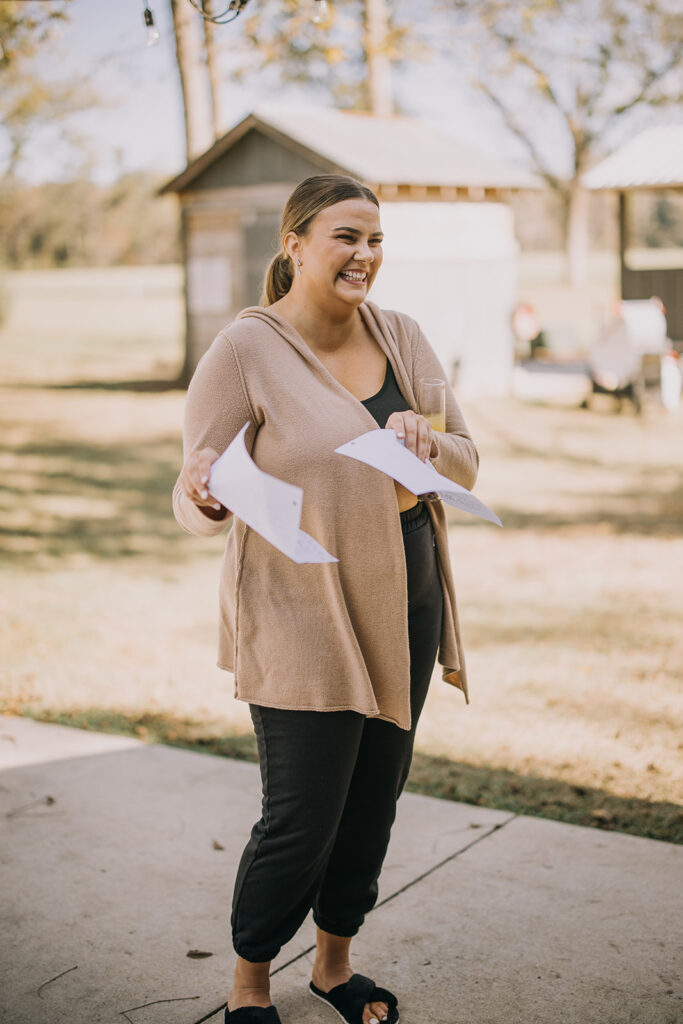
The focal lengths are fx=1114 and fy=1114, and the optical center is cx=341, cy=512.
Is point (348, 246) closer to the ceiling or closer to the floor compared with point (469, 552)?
closer to the ceiling

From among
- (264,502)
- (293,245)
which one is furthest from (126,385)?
(264,502)

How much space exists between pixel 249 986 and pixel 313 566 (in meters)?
1.06

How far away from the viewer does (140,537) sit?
30.2ft

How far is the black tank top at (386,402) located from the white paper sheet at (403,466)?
19 cm

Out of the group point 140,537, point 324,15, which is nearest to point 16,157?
point 140,537

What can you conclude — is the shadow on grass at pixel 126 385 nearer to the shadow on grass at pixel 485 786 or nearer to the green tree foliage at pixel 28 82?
the green tree foliage at pixel 28 82

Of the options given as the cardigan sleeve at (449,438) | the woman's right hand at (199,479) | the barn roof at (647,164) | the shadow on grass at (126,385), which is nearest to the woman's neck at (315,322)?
the cardigan sleeve at (449,438)

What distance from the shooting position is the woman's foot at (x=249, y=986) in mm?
2711

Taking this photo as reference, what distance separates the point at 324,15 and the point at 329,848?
3.44m

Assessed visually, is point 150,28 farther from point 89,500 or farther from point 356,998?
point 89,500

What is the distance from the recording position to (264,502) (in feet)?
7.39

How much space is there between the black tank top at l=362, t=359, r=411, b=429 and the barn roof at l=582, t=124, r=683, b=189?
1537 centimetres

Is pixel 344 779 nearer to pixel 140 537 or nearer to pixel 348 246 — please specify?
pixel 348 246

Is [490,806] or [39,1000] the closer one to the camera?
[39,1000]
